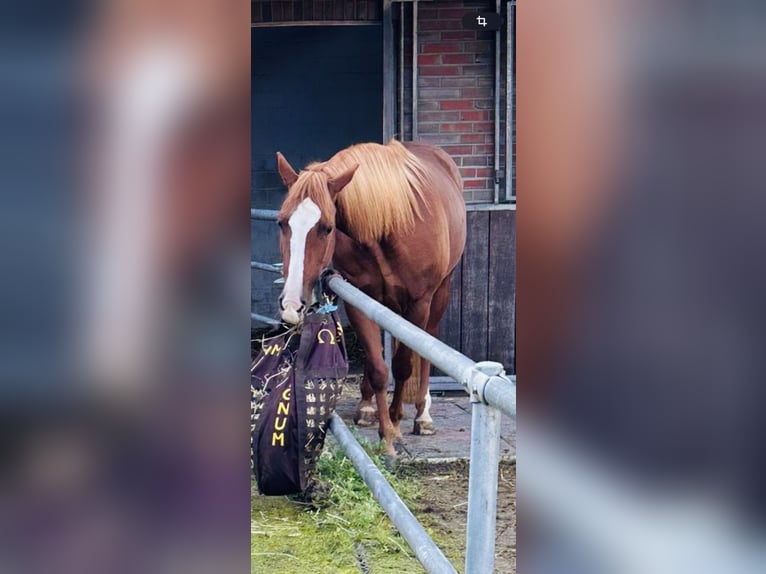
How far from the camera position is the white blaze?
293cm

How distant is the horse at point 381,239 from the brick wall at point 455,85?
0.63 m

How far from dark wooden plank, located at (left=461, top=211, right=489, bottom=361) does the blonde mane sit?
1.33m

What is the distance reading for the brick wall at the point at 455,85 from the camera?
15.9ft

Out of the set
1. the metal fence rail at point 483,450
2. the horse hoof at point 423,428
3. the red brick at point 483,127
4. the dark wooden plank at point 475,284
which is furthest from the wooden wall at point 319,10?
the metal fence rail at point 483,450

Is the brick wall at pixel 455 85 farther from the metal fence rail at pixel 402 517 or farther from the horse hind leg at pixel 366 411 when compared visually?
the metal fence rail at pixel 402 517

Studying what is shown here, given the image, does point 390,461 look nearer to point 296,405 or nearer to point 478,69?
point 296,405

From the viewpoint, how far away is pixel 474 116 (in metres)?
4.95

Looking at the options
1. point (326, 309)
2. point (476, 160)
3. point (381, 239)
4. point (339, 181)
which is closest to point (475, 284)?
point (476, 160)

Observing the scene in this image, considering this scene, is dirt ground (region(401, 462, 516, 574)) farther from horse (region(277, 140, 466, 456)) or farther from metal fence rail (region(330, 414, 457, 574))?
metal fence rail (region(330, 414, 457, 574))

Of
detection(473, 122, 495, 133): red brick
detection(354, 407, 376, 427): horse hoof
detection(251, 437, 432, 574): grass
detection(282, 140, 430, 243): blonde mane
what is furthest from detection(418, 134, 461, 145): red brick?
detection(251, 437, 432, 574): grass
